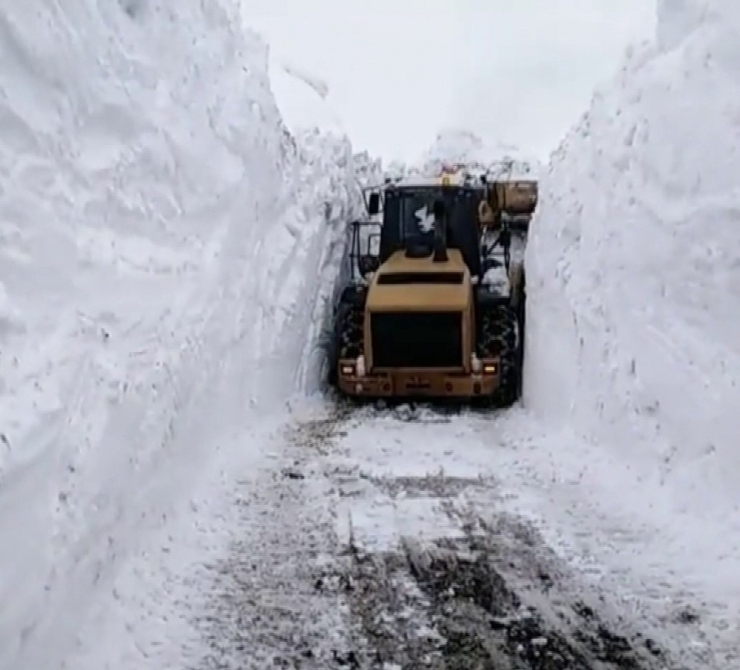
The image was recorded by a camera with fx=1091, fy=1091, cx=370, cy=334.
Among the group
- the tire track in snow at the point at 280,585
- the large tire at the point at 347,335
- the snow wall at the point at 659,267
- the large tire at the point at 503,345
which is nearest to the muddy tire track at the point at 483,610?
the tire track in snow at the point at 280,585

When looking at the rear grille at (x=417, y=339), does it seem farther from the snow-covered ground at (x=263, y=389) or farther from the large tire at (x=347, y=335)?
the snow-covered ground at (x=263, y=389)

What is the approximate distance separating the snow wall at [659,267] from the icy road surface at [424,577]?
54 cm

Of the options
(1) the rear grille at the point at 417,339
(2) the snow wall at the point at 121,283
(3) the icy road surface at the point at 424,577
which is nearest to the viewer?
(2) the snow wall at the point at 121,283

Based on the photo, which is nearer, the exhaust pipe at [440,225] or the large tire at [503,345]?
the large tire at [503,345]

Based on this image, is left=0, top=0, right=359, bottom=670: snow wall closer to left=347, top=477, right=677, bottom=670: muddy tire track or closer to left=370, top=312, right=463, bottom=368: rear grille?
left=370, top=312, right=463, bottom=368: rear grille

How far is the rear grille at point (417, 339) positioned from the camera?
46.8 ft

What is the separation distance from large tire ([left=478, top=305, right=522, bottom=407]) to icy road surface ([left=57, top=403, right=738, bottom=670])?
3690 mm

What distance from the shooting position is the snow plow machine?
1427 centimetres

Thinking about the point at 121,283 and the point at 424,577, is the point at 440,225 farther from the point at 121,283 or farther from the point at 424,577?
the point at 424,577

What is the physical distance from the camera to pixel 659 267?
10.1 meters

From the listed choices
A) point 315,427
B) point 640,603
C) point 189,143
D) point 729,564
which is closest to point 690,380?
point 729,564

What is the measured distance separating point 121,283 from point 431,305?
20.8 feet

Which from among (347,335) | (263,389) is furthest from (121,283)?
(347,335)

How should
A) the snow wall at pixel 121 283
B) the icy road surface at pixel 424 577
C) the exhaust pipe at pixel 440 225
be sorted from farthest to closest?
the exhaust pipe at pixel 440 225, the icy road surface at pixel 424 577, the snow wall at pixel 121 283
